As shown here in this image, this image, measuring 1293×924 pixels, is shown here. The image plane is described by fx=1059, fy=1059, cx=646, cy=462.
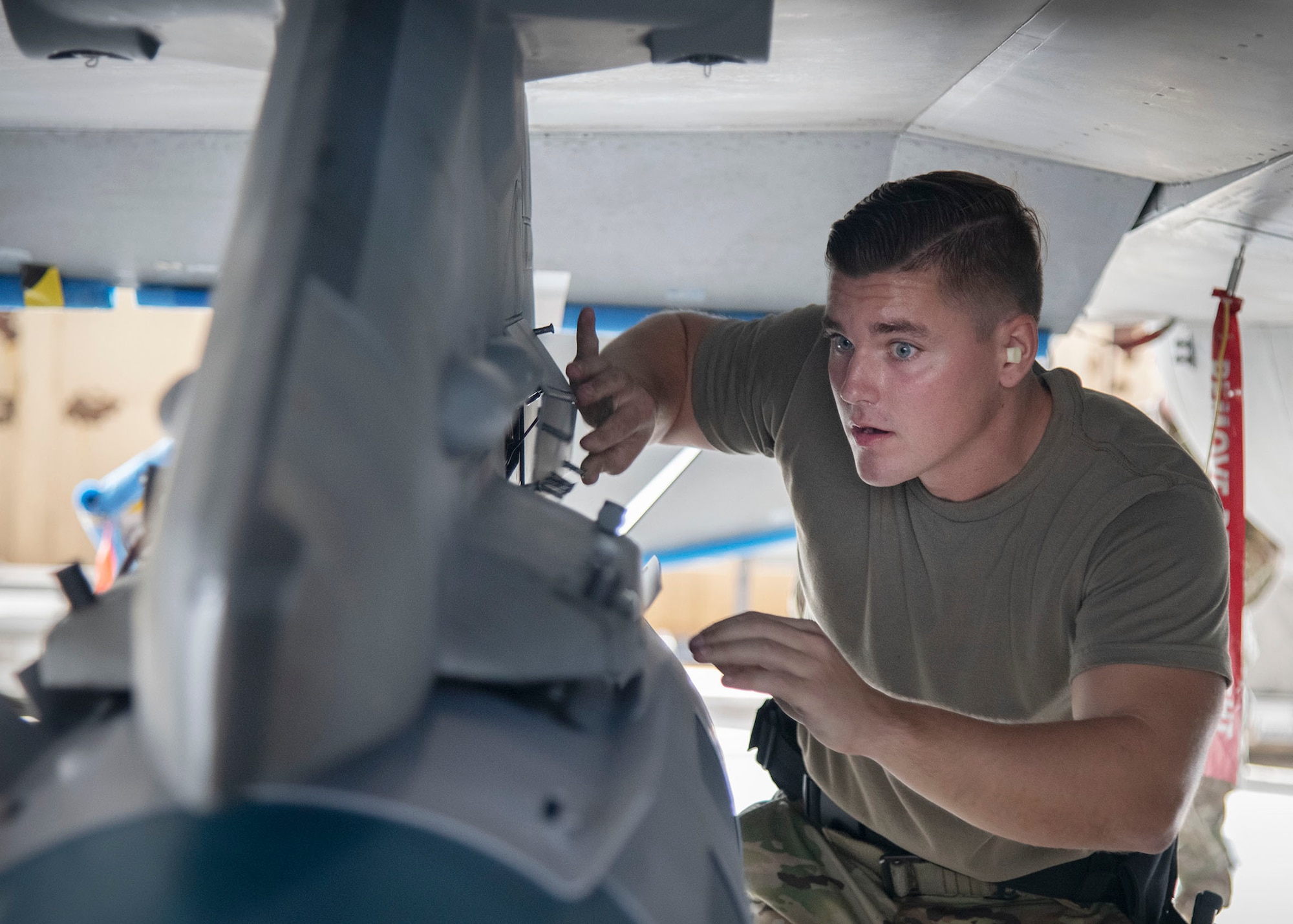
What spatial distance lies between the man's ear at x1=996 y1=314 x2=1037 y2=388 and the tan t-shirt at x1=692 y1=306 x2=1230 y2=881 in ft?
0.28

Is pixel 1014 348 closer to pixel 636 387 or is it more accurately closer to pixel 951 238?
pixel 951 238

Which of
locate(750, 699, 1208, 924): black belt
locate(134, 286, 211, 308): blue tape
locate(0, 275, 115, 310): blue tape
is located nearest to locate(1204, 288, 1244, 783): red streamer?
locate(750, 699, 1208, 924): black belt

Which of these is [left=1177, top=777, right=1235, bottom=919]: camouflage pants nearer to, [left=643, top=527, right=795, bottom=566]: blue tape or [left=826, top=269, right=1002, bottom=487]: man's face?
[left=643, top=527, right=795, bottom=566]: blue tape

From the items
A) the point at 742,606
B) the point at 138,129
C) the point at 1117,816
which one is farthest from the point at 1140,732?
the point at 742,606

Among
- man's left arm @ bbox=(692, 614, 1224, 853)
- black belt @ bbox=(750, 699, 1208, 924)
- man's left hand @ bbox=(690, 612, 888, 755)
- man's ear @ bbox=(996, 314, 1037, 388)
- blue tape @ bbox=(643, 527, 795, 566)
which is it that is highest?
man's ear @ bbox=(996, 314, 1037, 388)

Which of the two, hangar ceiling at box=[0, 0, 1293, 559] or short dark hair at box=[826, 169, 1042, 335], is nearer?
hangar ceiling at box=[0, 0, 1293, 559]

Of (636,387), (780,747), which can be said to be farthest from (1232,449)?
(636,387)

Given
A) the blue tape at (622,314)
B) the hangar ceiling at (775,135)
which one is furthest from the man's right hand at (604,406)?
the blue tape at (622,314)

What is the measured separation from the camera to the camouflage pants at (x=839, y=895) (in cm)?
132

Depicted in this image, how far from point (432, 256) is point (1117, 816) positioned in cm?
79

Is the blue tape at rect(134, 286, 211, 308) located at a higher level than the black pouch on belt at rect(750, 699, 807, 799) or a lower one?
higher

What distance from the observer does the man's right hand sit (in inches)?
45.4

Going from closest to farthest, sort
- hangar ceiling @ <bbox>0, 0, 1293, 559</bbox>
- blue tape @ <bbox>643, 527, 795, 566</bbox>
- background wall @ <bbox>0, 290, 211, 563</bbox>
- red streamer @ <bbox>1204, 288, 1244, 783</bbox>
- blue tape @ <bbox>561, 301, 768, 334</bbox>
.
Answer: hangar ceiling @ <bbox>0, 0, 1293, 559</bbox>, red streamer @ <bbox>1204, 288, 1244, 783</bbox>, blue tape @ <bbox>561, 301, 768, 334</bbox>, blue tape @ <bbox>643, 527, 795, 566</bbox>, background wall @ <bbox>0, 290, 211, 563</bbox>

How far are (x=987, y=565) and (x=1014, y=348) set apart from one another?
259mm
